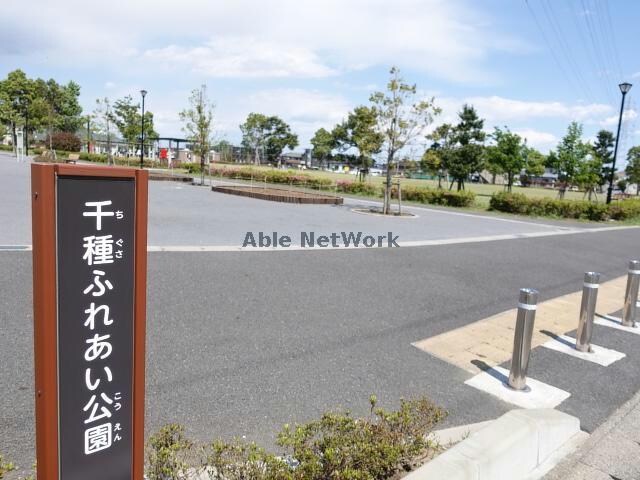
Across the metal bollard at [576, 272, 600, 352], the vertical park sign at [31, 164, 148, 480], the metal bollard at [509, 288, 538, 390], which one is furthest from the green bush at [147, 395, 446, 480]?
the metal bollard at [576, 272, 600, 352]

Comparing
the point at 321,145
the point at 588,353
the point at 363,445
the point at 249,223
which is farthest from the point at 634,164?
the point at 363,445

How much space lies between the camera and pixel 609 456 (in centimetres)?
331

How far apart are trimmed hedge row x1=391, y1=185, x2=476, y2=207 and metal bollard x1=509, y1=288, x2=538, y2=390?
21.6 metres

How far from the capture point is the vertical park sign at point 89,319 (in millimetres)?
1653

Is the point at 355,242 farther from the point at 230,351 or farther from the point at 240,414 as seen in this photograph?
the point at 240,414

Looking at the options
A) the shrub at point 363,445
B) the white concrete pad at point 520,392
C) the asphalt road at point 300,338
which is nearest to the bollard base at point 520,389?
the white concrete pad at point 520,392

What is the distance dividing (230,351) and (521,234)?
1264 centimetres

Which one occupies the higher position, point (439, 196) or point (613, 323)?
point (439, 196)

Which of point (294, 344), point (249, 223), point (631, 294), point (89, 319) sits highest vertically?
point (89, 319)

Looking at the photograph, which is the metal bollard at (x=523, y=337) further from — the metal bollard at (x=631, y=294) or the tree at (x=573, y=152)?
the tree at (x=573, y=152)

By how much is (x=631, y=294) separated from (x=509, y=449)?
4341 mm

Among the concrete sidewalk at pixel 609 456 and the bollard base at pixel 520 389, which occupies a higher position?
the bollard base at pixel 520 389

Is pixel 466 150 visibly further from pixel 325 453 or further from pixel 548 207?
pixel 325 453

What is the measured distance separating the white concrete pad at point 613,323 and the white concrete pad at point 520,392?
2.54 metres
